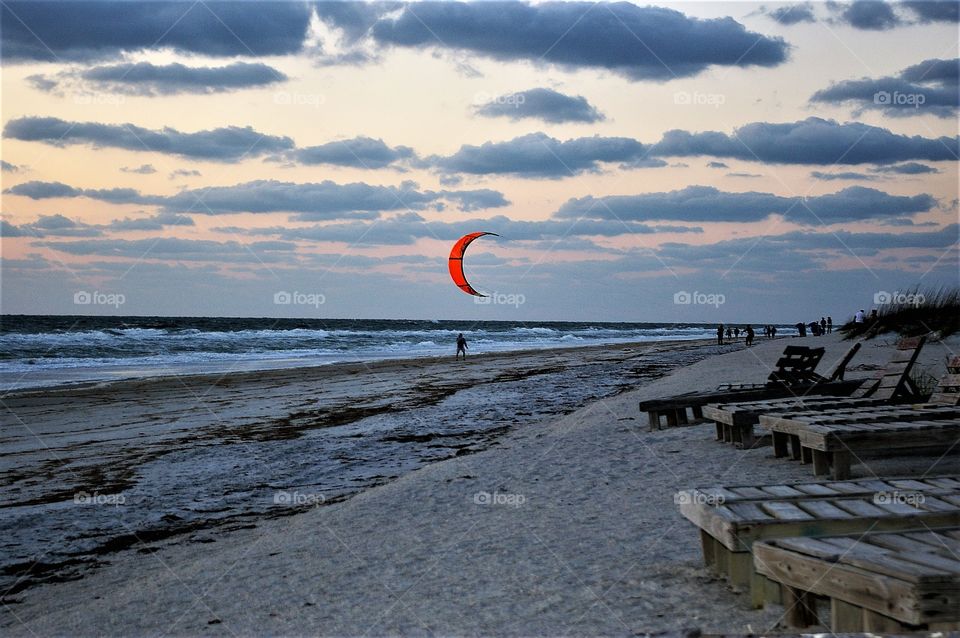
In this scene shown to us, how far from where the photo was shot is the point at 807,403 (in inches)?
380

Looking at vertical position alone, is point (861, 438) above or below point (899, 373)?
below

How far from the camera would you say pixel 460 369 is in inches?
1251

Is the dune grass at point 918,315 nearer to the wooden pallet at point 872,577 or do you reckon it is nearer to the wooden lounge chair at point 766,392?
the wooden lounge chair at point 766,392

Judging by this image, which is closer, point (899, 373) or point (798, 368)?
point (899, 373)

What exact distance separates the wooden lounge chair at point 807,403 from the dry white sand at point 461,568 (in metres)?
0.37

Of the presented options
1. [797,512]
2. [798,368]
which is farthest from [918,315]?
[797,512]

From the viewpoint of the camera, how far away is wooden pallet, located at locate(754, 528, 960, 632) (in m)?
3.08

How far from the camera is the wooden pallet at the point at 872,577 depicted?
308 cm

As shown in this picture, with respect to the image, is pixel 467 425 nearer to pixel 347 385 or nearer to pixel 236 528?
pixel 236 528

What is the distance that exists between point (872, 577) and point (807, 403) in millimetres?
6795

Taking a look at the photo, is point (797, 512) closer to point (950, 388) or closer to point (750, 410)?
point (750, 410)

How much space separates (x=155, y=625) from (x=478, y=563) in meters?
2.10

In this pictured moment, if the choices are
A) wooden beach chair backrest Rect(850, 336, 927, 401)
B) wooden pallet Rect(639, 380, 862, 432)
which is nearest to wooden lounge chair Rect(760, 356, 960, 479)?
wooden beach chair backrest Rect(850, 336, 927, 401)

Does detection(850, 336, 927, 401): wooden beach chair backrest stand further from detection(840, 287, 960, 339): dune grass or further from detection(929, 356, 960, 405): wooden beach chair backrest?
detection(840, 287, 960, 339): dune grass
